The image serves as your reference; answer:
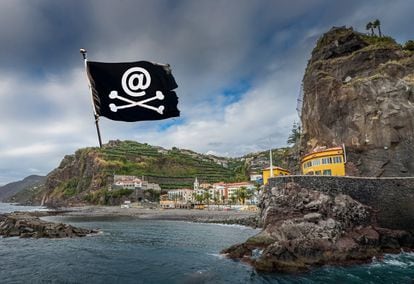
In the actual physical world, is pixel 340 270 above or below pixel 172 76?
below

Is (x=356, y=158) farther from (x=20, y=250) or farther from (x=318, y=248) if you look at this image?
(x=20, y=250)

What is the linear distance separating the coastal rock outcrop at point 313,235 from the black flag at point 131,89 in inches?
849

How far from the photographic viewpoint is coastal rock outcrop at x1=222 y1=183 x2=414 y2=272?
2834 centimetres

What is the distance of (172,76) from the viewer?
931 centimetres

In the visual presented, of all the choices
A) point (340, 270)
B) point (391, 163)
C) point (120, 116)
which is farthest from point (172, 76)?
point (391, 163)

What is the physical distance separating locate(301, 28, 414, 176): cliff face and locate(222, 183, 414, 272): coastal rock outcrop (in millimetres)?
19534

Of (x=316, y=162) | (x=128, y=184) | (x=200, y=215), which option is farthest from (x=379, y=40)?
(x=128, y=184)

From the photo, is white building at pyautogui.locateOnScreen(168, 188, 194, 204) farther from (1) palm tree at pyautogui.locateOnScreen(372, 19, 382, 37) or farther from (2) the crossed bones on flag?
(2) the crossed bones on flag

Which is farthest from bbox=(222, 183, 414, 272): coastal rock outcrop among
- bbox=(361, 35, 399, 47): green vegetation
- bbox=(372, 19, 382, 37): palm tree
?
bbox=(372, 19, 382, 37): palm tree

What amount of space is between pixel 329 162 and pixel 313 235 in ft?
76.1

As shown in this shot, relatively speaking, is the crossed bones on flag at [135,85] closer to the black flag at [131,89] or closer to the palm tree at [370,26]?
the black flag at [131,89]

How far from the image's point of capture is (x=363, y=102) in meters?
57.7

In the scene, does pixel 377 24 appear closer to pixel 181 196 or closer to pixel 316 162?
pixel 316 162

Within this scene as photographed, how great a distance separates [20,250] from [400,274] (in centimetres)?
3800
